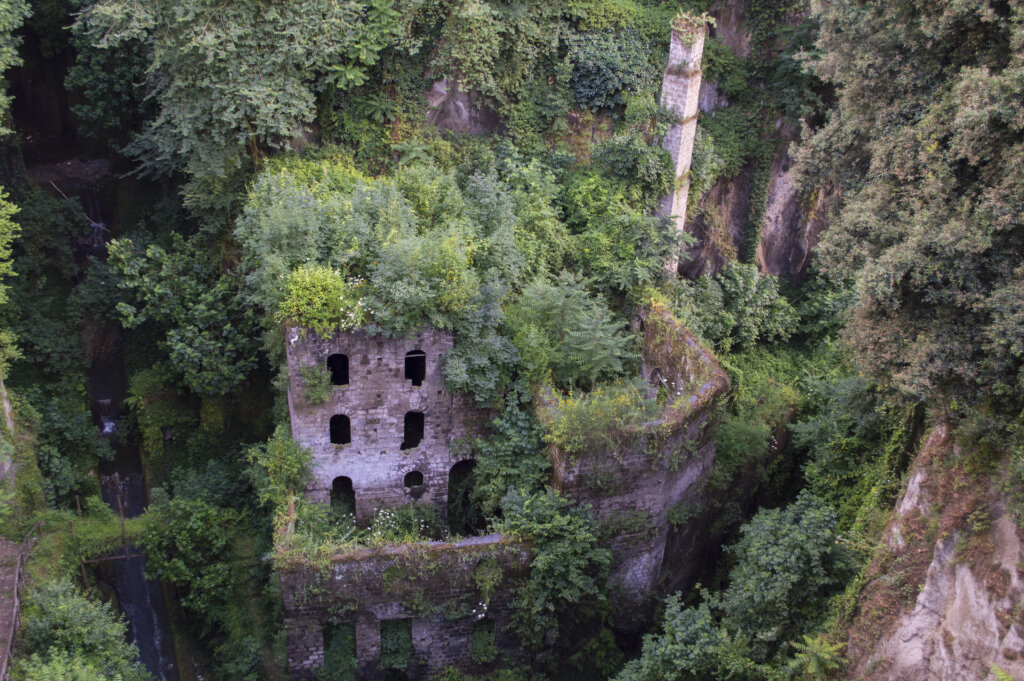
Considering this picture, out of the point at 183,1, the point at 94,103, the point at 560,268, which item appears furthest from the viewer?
the point at 94,103

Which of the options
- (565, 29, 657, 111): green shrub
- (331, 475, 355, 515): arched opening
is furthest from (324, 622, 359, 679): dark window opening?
(565, 29, 657, 111): green shrub

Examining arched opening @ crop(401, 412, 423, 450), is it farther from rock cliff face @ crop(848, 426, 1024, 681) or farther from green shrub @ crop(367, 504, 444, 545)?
rock cliff face @ crop(848, 426, 1024, 681)

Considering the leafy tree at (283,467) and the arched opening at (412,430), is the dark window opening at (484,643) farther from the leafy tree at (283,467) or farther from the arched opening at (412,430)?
the leafy tree at (283,467)

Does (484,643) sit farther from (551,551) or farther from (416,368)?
(416,368)

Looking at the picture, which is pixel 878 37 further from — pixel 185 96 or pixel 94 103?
pixel 94 103

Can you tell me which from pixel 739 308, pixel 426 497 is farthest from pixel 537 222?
pixel 426 497

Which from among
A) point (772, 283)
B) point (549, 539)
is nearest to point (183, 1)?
point (549, 539)
